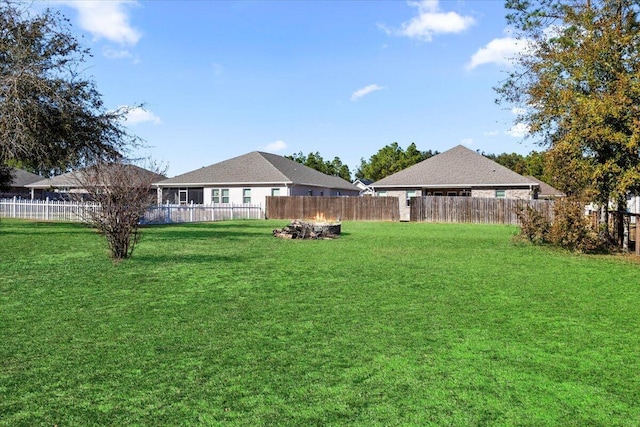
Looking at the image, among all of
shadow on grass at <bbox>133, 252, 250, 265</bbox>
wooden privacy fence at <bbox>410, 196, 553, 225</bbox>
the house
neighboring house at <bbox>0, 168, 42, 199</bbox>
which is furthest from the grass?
neighboring house at <bbox>0, 168, 42, 199</bbox>

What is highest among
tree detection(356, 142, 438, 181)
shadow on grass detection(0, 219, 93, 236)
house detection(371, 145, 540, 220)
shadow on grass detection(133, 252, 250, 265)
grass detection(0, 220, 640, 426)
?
tree detection(356, 142, 438, 181)

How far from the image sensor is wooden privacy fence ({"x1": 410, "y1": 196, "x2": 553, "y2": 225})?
30.4 m

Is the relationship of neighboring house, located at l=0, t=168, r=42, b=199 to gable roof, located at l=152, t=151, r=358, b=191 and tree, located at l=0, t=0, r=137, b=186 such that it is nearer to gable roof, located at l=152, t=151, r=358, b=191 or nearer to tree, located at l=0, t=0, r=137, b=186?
gable roof, located at l=152, t=151, r=358, b=191

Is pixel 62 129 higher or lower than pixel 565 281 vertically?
higher

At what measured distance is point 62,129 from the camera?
60.4 feet

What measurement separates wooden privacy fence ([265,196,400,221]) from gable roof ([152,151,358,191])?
211cm

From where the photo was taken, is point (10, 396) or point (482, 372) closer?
point (10, 396)

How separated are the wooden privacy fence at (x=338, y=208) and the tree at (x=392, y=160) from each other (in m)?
24.7

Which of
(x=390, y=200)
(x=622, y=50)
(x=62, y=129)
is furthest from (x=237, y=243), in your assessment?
(x=390, y=200)

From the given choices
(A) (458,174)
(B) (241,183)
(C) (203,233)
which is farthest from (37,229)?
(A) (458,174)

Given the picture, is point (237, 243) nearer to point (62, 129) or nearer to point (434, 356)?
point (62, 129)

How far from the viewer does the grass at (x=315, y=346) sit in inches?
138

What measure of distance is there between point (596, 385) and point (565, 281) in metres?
5.47

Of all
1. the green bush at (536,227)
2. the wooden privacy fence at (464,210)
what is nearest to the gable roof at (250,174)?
the wooden privacy fence at (464,210)
